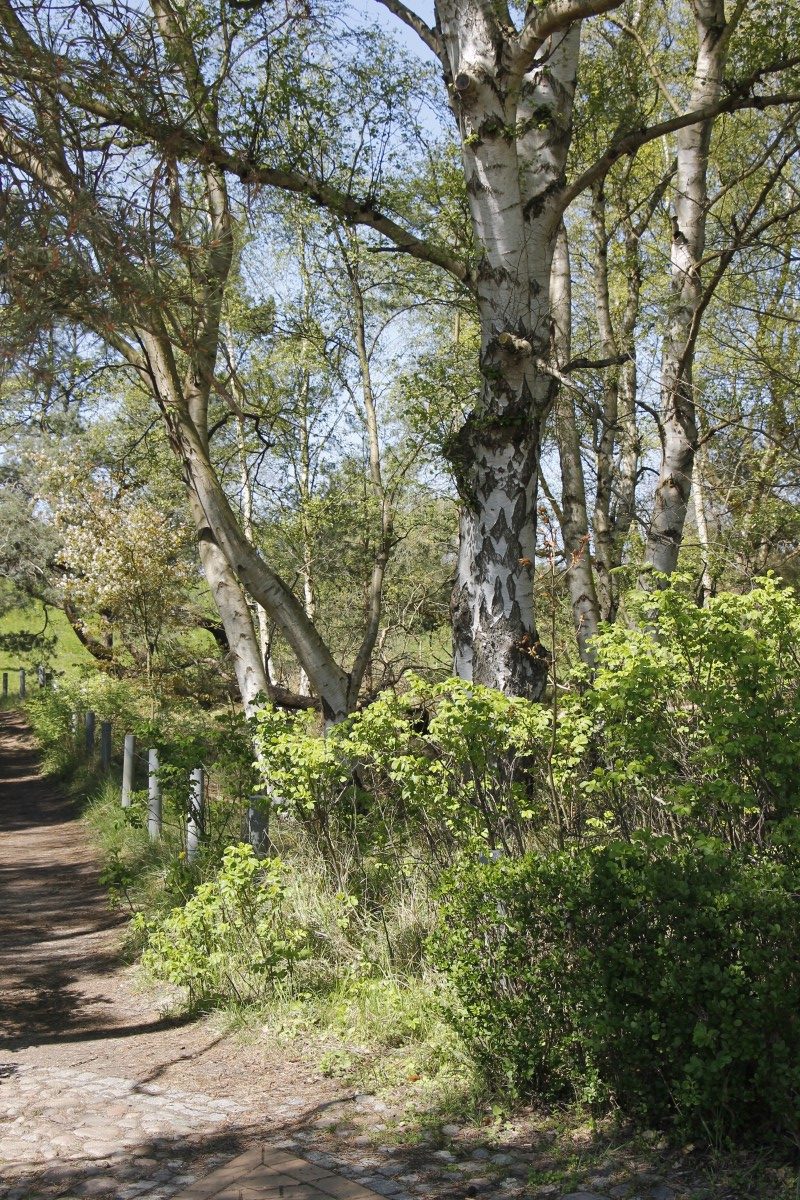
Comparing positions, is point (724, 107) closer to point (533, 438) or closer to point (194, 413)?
point (533, 438)

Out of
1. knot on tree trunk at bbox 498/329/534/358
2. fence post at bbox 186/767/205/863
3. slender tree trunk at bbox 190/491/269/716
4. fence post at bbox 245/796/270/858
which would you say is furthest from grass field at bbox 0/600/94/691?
knot on tree trunk at bbox 498/329/534/358

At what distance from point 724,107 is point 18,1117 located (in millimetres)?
8049

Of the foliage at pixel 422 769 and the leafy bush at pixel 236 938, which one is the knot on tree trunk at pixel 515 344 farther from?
the leafy bush at pixel 236 938

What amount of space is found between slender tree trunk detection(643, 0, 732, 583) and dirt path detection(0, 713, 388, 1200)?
5.56m

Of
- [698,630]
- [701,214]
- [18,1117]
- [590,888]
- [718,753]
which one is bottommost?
[18,1117]

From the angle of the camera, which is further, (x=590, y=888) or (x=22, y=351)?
(x=22, y=351)

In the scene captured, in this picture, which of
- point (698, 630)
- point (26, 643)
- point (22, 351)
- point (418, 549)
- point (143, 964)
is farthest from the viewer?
point (26, 643)

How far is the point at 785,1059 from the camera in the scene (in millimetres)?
3889

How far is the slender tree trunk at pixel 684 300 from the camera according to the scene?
9.45m

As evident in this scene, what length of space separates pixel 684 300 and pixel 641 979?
7018 millimetres

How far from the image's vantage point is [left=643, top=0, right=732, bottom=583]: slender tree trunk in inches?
372

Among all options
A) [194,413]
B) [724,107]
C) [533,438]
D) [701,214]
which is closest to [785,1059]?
[533,438]

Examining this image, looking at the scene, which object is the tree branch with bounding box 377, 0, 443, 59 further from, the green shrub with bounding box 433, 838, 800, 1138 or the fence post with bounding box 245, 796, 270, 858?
the green shrub with bounding box 433, 838, 800, 1138

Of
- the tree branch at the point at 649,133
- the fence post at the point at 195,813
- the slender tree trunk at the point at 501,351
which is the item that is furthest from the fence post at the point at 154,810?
the tree branch at the point at 649,133
